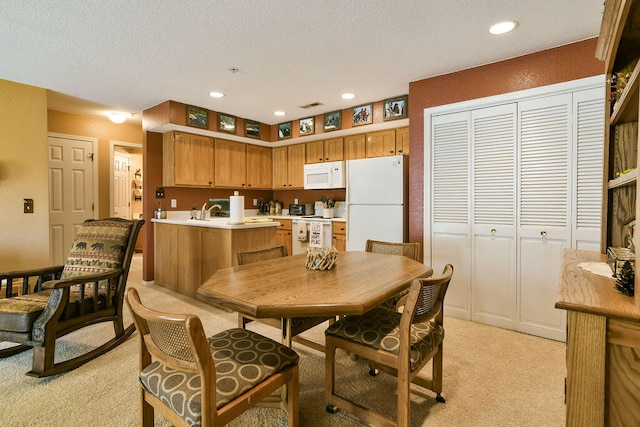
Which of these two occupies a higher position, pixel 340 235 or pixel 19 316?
pixel 340 235

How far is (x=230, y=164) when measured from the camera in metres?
4.87

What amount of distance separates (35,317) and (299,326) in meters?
1.69

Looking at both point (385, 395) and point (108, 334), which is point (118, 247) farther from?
point (385, 395)

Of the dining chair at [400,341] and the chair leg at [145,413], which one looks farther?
the dining chair at [400,341]

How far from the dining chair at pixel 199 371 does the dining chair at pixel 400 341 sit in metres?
0.34

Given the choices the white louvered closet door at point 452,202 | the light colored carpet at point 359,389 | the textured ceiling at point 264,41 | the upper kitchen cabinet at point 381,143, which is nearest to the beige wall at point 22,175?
the textured ceiling at point 264,41

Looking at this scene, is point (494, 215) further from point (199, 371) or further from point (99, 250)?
point (99, 250)

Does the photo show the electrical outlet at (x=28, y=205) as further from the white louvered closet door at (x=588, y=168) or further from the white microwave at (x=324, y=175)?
the white louvered closet door at (x=588, y=168)

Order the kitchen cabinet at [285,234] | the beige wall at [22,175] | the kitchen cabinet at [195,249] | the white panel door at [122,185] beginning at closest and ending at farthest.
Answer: the beige wall at [22,175] < the kitchen cabinet at [195,249] < the kitchen cabinet at [285,234] < the white panel door at [122,185]

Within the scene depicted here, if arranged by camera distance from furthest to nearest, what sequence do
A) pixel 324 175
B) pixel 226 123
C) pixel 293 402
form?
pixel 324 175
pixel 226 123
pixel 293 402

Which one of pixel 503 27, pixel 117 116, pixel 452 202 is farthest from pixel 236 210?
pixel 503 27

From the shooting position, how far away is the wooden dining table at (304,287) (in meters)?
1.22

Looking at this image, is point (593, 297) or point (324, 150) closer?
point (593, 297)

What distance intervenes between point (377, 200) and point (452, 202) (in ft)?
2.85
